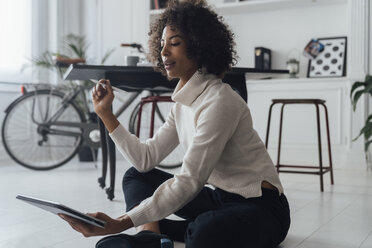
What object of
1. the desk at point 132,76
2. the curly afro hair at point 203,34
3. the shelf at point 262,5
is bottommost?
the desk at point 132,76

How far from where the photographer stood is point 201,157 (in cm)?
103

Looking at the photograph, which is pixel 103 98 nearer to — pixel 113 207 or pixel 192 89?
pixel 192 89

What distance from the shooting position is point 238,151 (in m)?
1.17

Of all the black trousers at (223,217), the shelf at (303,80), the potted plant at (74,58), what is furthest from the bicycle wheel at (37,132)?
the black trousers at (223,217)

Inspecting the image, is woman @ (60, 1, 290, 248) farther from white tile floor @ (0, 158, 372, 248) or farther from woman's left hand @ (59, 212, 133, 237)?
white tile floor @ (0, 158, 372, 248)

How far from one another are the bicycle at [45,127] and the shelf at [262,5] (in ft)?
3.98

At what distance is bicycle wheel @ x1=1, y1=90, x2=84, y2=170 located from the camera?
3406 mm

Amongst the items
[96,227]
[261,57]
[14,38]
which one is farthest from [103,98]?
[14,38]

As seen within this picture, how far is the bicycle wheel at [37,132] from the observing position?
341 centimetres

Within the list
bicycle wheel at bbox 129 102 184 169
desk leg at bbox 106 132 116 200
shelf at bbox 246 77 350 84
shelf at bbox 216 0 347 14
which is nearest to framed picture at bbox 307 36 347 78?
shelf at bbox 246 77 350 84

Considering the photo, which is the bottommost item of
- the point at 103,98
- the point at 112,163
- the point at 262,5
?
the point at 112,163

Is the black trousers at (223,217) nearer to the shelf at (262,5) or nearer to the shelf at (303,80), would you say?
the shelf at (303,80)

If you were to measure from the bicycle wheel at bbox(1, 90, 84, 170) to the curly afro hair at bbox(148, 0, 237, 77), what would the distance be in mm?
2362

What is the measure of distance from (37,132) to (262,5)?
7.00ft
